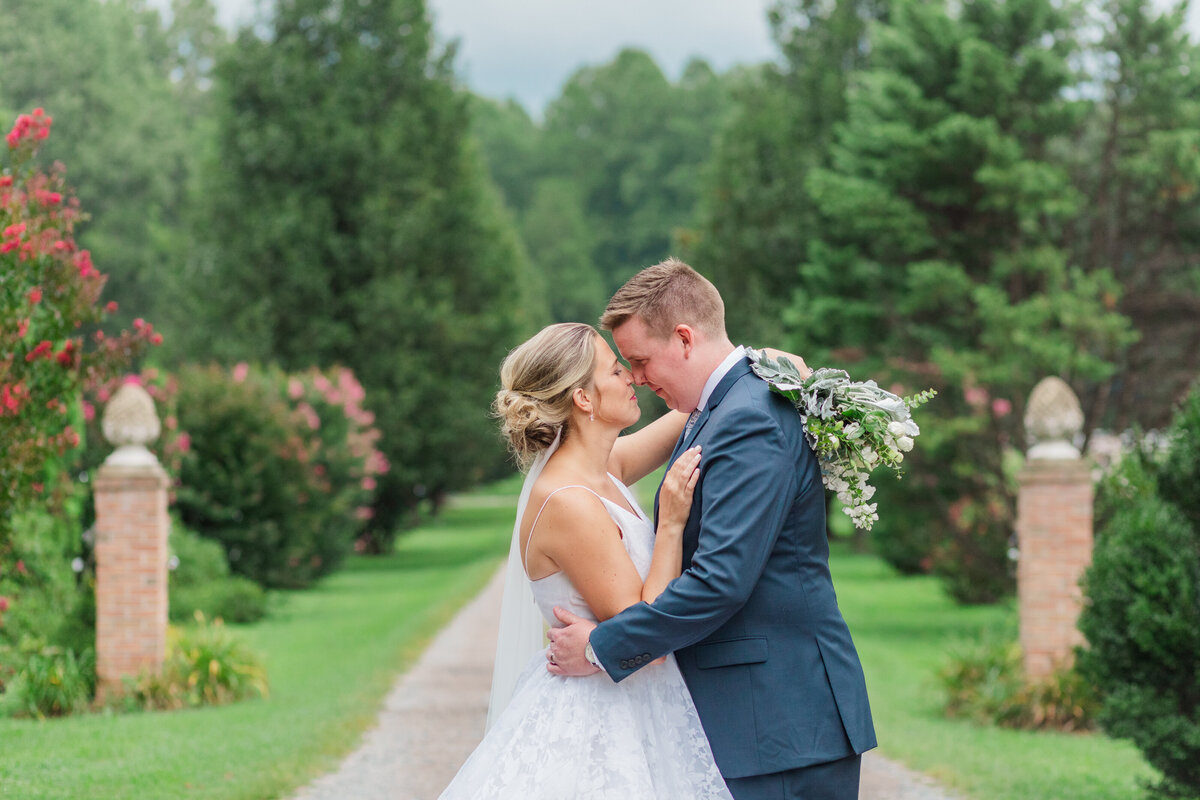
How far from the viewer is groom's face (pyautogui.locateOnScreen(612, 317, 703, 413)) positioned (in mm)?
3664

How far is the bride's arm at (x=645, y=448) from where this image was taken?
439 centimetres

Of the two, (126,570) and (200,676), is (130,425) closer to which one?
(126,570)

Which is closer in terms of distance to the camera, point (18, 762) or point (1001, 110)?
point (18, 762)

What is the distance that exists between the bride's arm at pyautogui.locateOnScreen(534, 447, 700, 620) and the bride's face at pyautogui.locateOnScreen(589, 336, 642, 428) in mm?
289

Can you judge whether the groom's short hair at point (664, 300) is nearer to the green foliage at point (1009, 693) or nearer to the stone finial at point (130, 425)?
the green foliage at point (1009, 693)

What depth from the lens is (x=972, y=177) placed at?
58.2 feet

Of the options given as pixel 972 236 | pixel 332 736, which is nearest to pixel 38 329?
pixel 332 736

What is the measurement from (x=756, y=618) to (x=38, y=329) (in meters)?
6.40

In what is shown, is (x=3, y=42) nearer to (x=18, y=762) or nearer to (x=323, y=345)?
(x=323, y=345)

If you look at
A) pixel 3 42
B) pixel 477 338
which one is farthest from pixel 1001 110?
pixel 3 42

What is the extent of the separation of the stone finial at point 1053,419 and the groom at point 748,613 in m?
7.68

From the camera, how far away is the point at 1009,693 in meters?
10.8

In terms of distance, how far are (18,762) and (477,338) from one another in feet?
68.3

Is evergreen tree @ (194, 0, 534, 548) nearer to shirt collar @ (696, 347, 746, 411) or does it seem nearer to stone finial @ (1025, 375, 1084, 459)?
stone finial @ (1025, 375, 1084, 459)
